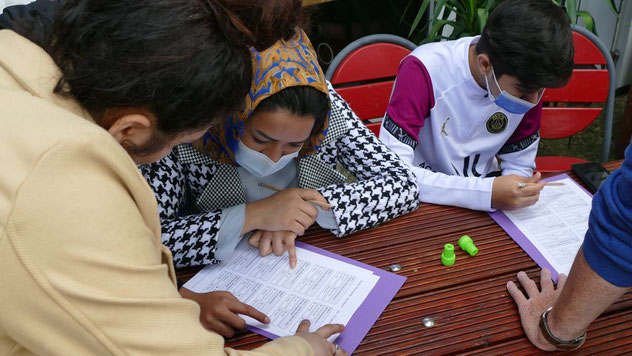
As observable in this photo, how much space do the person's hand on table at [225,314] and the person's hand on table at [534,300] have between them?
1.67ft

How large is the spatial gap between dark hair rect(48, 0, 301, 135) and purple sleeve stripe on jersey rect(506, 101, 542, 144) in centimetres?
136

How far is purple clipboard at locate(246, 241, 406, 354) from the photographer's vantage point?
3.16 ft

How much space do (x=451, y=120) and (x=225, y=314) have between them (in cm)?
111

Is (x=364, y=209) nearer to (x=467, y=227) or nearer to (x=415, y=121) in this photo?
(x=467, y=227)

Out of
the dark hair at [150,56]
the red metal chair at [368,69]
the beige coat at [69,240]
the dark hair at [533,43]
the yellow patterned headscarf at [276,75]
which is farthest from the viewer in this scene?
the red metal chair at [368,69]

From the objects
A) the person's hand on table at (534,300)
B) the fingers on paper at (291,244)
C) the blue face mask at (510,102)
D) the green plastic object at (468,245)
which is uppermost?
the blue face mask at (510,102)

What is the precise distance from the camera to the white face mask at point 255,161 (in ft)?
4.08

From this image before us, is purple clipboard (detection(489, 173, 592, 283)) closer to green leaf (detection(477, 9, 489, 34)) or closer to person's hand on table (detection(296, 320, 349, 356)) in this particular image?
person's hand on table (detection(296, 320, 349, 356))

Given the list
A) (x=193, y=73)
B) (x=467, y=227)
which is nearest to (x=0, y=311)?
Answer: (x=193, y=73)

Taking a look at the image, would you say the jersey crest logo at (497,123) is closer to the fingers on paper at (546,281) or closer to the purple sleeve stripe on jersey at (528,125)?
the purple sleeve stripe on jersey at (528,125)

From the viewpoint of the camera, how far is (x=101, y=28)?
0.66 meters

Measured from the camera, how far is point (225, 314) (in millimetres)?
978

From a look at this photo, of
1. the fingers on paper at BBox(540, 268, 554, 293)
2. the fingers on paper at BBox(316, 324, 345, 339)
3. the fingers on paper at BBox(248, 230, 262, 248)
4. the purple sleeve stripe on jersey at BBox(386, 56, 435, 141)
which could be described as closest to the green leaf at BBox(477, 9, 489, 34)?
the purple sleeve stripe on jersey at BBox(386, 56, 435, 141)

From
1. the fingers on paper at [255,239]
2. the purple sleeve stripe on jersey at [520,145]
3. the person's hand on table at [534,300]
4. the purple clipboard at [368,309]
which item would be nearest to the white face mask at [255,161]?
the fingers on paper at [255,239]
